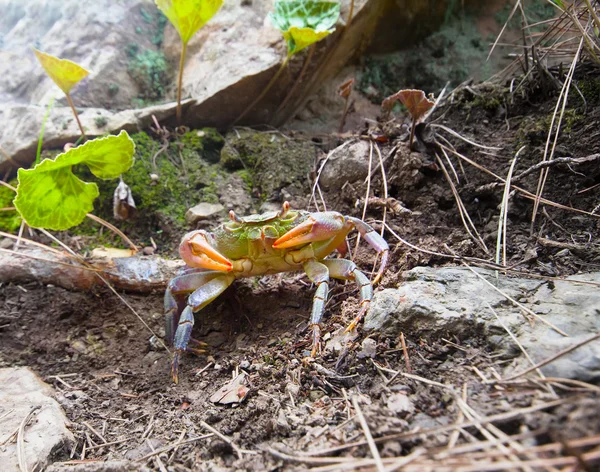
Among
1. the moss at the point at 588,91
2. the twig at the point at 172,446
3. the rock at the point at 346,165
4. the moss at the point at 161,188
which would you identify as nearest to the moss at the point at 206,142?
the moss at the point at 161,188

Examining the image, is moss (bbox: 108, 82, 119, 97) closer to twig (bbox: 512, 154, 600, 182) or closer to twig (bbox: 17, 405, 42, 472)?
twig (bbox: 17, 405, 42, 472)

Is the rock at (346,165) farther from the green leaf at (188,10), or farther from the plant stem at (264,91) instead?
the green leaf at (188,10)

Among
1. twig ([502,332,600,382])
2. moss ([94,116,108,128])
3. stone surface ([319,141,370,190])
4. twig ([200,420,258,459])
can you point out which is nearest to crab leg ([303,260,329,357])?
twig ([200,420,258,459])

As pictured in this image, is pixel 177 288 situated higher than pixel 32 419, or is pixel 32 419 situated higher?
pixel 177 288

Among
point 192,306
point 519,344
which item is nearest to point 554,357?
point 519,344

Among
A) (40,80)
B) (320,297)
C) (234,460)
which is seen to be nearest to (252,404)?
(234,460)

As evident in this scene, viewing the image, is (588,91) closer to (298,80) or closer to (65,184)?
(298,80)

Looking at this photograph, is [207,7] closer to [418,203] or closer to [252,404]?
[418,203]
